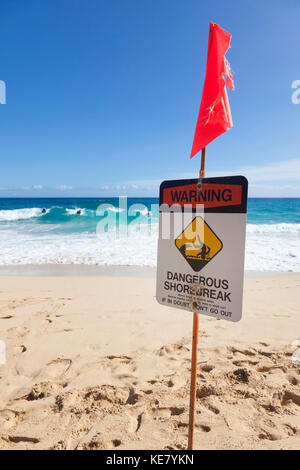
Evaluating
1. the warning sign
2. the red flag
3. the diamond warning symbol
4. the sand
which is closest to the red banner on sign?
the warning sign

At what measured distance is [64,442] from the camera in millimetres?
2064

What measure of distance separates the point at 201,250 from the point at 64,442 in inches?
72.9

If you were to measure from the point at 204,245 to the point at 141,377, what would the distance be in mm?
2006

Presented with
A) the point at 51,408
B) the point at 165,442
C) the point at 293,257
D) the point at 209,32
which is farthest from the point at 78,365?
the point at 293,257

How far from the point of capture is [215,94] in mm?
1583

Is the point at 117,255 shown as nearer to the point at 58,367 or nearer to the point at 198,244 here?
the point at 58,367

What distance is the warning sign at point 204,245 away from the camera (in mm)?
1489

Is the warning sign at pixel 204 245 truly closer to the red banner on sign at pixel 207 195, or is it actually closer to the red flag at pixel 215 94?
the red banner on sign at pixel 207 195

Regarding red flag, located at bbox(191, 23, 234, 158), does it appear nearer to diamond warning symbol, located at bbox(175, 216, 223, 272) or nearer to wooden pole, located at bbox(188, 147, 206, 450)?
wooden pole, located at bbox(188, 147, 206, 450)

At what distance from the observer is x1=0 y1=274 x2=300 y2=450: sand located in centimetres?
213

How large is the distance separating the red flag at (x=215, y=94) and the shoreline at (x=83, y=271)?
21.5ft

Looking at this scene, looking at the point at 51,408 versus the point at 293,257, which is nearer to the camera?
the point at 51,408

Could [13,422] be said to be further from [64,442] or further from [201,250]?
[201,250]

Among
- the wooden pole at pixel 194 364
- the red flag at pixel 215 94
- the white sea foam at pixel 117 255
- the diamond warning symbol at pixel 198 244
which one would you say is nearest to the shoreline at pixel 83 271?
the white sea foam at pixel 117 255
